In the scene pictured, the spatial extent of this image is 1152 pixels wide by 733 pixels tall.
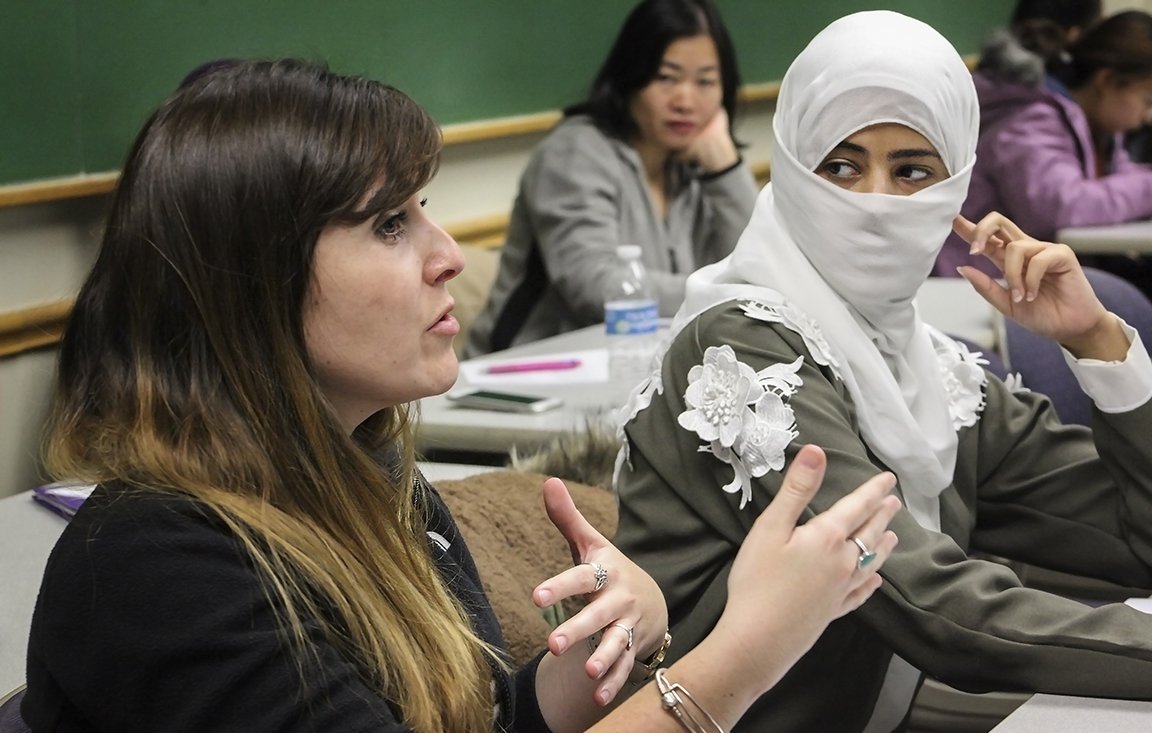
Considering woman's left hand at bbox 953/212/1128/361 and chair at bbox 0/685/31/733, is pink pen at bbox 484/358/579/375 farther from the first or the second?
chair at bbox 0/685/31/733

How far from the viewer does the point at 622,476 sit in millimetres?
1753

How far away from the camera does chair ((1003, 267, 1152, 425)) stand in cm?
243

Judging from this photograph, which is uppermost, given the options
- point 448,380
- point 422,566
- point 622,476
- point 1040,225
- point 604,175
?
point 448,380

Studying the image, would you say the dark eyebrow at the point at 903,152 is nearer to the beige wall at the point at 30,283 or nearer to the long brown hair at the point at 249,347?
the long brown hair at the point at 249,347

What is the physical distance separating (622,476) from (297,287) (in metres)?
0.71

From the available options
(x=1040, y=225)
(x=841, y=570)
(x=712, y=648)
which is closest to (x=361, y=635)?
(x=712, y=648)

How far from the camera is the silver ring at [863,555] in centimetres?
115

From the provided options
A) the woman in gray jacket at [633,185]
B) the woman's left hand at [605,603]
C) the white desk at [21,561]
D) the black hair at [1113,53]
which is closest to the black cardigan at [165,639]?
the woman's left hand at [605,603]

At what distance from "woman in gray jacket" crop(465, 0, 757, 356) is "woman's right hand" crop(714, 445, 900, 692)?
7.55 feet

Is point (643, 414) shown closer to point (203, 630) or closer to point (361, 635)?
point (361, 635)

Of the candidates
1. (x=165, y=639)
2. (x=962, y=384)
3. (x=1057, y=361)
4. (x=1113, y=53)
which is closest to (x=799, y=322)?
(x=962, y=384)

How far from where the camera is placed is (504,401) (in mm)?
2566

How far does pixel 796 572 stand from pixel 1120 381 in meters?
0.85

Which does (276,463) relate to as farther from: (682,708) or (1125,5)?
(1125,5)
